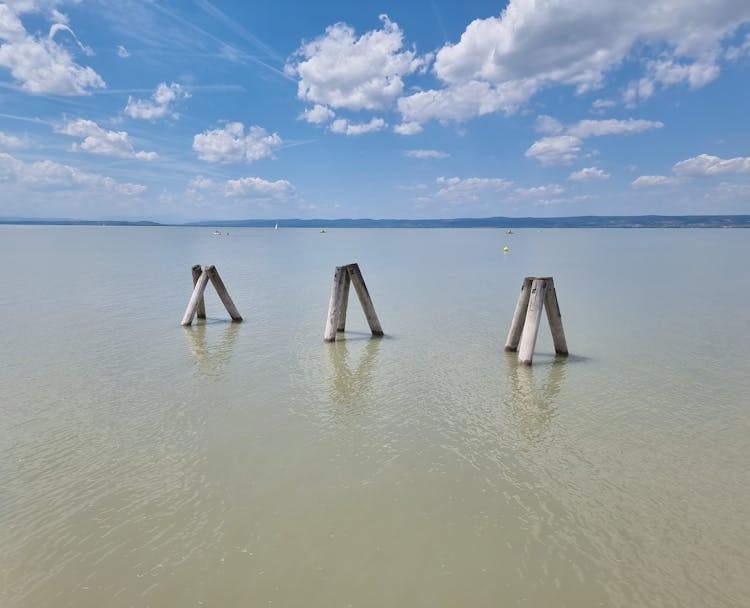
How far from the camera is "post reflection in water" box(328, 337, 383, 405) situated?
1021 centimetres

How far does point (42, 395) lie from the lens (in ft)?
32.1

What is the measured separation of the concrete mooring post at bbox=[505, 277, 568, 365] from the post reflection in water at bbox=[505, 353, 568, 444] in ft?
1.16

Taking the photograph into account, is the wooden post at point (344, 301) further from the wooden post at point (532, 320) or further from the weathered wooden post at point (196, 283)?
the weathered wooden post at point (196, 283)

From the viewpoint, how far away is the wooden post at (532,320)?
12109 millimetres

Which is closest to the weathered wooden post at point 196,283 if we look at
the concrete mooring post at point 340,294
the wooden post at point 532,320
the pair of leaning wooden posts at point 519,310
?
the pair of leaning wooden posts at point 519,310

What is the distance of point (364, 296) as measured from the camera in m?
15.0

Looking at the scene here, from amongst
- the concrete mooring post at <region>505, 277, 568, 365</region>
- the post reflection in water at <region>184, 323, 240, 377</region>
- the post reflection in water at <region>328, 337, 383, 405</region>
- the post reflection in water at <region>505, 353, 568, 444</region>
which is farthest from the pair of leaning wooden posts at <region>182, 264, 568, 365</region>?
the post reflection in water at <region>184, 323, 240, 377</region>

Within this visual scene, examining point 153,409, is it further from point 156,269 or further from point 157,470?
point 156,269

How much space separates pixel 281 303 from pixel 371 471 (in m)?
16.1

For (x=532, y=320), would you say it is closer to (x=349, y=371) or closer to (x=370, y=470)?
(x=349, y=371)

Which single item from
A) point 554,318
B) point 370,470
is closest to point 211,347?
point 370,470

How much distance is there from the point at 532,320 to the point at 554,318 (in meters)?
1.01

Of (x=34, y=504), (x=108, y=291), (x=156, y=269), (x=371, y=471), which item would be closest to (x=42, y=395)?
(x=34, y=504)

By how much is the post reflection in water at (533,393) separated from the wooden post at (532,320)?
30 centimetres
